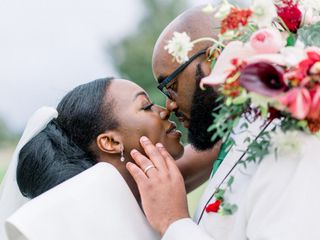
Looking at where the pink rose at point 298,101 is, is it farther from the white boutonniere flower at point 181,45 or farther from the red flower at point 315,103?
the white boutonniere flower at point 181,45

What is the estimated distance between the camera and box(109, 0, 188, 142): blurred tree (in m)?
37.0

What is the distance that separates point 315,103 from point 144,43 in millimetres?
36553

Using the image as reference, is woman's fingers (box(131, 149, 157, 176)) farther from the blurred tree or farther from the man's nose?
the blurred tree

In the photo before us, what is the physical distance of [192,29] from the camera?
3666 mm

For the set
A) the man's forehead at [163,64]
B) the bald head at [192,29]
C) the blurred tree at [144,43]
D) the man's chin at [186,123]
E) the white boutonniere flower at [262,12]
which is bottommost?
the blurred tree at [144,43]

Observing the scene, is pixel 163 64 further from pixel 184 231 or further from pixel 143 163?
pixel 184 231

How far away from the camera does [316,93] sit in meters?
2.54

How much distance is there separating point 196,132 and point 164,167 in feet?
1.87

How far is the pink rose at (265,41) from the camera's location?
2.65 m

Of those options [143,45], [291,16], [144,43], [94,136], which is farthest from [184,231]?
[144,43]

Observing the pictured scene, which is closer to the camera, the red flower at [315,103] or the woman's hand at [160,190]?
the red flower at [315,103]

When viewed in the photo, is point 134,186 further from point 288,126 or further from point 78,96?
point 288,126

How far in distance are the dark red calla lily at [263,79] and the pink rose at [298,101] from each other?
42mm

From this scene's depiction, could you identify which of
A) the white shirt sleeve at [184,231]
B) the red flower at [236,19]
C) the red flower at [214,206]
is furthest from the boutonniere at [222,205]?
the red flower at [236,19]
